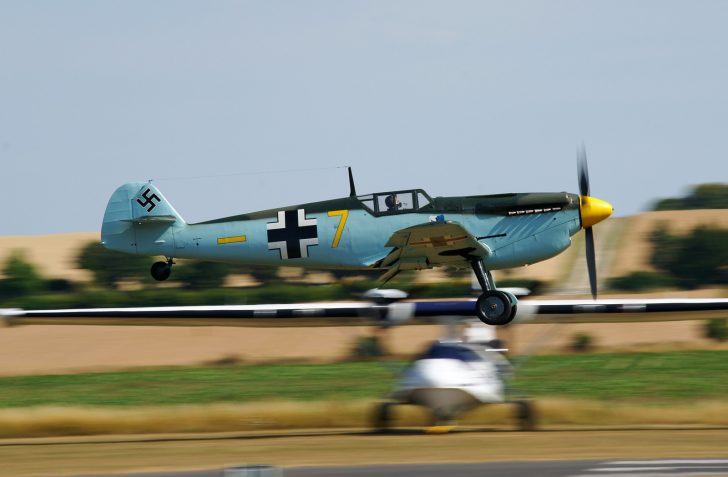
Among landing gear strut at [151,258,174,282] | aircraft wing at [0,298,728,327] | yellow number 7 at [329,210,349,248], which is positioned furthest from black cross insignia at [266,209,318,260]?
aircraft wing at [0,298,728,327]

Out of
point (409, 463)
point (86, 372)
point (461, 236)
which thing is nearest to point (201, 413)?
point (409, 463)

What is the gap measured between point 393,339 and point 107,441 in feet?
75.6

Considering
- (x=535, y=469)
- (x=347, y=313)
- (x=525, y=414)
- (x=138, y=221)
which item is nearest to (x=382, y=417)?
(x=347, y=313)

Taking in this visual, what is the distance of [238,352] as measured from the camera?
147 ft

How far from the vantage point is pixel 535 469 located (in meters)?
16.8

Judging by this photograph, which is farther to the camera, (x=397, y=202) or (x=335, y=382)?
(x=335, y=382)

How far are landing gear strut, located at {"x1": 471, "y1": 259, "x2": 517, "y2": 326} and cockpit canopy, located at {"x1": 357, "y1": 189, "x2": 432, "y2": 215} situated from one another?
4.05ft

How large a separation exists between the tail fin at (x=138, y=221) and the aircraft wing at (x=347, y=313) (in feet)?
9.29

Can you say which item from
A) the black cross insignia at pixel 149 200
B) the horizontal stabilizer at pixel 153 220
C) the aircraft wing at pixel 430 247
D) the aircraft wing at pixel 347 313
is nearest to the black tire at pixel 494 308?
the aircraft wing at pixel 430 247

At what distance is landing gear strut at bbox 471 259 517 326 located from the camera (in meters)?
17.4

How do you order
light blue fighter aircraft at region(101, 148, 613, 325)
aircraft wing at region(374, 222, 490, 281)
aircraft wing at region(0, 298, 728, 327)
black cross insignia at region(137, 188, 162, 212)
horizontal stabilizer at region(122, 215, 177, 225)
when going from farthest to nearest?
aircraft wing at region(0, 298, 728, 327), black cross insignia at region(137, 188, 162, 212), horizontal stabilizer at region(122, 215, 177, 225), light blue fighter aircraft at region(101, 148, 613, 325), aircraft wing at region(374, 222, 490, 281)

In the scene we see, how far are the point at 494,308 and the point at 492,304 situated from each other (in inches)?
2.7

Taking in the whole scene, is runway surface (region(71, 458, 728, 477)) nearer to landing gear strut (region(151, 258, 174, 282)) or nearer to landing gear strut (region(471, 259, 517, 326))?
landing gear strut (region(471, 259, 517, 326))

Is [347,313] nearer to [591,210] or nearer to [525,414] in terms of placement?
[525,414]
